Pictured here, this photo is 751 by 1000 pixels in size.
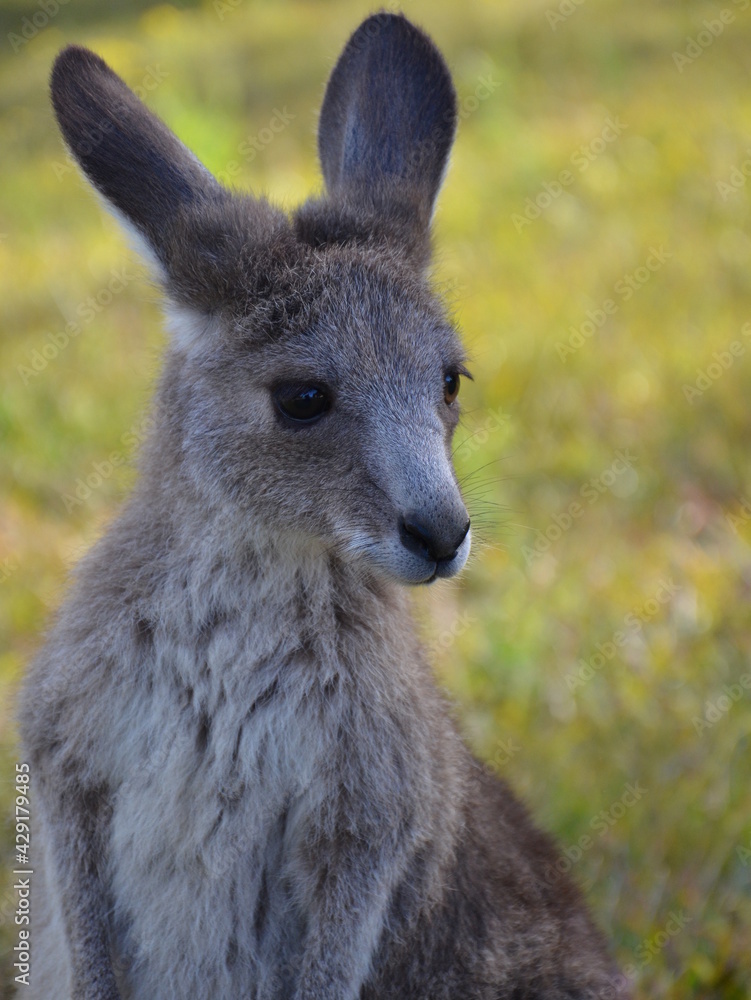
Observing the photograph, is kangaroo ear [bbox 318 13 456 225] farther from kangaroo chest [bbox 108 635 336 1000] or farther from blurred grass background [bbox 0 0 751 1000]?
kangaroo chest [bbox 108 635 336 1000]

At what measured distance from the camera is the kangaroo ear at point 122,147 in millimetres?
3686

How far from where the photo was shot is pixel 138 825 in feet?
12.3

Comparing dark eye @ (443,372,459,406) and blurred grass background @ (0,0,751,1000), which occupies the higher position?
dark eye @ (443,372,459,406)

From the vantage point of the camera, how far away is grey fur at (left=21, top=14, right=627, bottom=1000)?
372 cm

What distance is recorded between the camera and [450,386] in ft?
13.3

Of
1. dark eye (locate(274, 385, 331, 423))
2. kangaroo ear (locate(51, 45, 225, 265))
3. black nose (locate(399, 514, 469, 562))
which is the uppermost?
kangaroo ear (locate(51, 45, 225, 265))

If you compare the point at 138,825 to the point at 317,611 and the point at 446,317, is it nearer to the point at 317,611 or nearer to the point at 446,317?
the point at 317,611

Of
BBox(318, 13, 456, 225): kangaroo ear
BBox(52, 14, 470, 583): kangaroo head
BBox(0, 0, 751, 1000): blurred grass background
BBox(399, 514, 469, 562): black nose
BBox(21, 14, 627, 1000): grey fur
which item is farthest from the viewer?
BBox(0, 0, 751, 1000): blurred grass background

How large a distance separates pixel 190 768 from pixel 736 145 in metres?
8.66

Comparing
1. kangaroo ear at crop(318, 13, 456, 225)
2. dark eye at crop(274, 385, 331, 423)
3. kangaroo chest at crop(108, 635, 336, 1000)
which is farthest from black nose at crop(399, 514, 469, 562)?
kangaroo ear at crop(318, 13, 456, 225)

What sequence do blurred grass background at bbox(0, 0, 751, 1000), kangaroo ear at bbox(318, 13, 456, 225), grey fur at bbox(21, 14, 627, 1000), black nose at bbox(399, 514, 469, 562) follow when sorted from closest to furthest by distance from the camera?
black nose at bbox(399, 514, 469, 562)
grey fur at bbox(21, 14, 627, 1000)
kangaroo ear at bbox(318, 13, 456, 225)
blurred grass background at bbox(0, 0, 751, 1000)

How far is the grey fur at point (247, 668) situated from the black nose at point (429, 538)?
125 millimetres

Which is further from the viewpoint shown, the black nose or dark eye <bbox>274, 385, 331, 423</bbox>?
dark eye <bbox>274, 385, 331, 423</bbox>

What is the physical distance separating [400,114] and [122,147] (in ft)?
3.55
